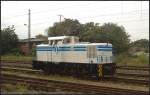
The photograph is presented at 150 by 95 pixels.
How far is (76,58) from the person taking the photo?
22016 millimetres

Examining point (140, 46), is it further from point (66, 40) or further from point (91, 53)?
point (91, 53)

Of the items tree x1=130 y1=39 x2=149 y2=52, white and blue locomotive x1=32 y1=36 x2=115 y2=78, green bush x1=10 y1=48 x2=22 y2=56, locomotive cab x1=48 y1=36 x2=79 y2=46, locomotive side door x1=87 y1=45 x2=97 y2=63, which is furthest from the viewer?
tree x1=130 y1=39 x2=149 y2=52

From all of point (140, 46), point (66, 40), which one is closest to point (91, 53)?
point (66, 40)

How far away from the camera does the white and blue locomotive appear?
21016 mm

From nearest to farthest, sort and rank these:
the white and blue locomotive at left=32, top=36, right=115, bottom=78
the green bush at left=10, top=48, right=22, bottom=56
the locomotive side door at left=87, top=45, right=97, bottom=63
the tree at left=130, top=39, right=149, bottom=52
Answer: the white and blue locomotive at left=32, top=36, right=115, bottom=78 → the locomotive side door at left=87, top=45, right=97, bottom=63 → the green bush at left=10, top=48, right=22, bottom=56 → the tree at left=130, top=39, right=149, bottom=52

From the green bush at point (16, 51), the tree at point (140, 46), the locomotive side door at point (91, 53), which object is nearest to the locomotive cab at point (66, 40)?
the locomotive side door at point (91, 53)

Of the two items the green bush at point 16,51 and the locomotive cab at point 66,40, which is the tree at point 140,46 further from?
the locomotive cab at point 66,40

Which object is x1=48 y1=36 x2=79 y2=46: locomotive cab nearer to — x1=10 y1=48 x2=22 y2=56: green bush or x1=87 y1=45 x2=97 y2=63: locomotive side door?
x1=87 y1=45 x2=97 y2=63: locomotive side door

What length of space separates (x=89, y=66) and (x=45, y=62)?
4.44 m

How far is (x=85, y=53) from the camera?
70.4 feet

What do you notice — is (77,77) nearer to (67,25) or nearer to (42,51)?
(42,51)

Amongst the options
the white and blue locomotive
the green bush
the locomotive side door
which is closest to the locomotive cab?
the white and blue locomotive

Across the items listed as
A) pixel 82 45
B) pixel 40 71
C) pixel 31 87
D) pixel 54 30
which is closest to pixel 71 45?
pixel 82 45

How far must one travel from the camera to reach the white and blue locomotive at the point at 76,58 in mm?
21016
